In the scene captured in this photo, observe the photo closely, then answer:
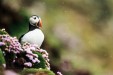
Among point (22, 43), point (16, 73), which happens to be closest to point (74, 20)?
point (22, 43)

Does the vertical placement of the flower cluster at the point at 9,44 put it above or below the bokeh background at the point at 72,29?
below

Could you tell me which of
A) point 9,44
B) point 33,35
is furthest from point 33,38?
point 9,44

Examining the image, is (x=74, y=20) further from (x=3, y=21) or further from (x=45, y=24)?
(x=3, y=21)

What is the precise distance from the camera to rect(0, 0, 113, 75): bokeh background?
46.6 feet

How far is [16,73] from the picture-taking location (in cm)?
761

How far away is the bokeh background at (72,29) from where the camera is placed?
14.2 metres

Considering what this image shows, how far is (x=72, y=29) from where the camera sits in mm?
15898

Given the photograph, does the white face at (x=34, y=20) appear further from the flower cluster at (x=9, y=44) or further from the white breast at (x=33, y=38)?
the flower cluster at (x=9, y=44)

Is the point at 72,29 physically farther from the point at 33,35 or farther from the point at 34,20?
the point at 33,35

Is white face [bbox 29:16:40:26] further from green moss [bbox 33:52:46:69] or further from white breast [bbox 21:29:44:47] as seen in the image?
green moss [bbox 33:52:46:69]

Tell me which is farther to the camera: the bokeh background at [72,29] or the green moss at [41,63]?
the bokeh background at [72,29]

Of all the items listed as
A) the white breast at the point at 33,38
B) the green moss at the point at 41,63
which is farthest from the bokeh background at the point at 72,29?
the green moss at the point at 41,63

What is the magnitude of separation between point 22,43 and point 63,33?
634 centimetres

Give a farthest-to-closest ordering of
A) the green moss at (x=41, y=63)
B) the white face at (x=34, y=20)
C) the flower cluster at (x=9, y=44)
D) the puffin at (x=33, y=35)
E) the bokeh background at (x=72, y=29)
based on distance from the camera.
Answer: the bokeh background at (x=72, y=29) < the white face at (x=34, y=20) < the puffin at (x=33, y=35) < the green moss at (x=41, y=63) < the flower cluster at (x=9, y=44)
